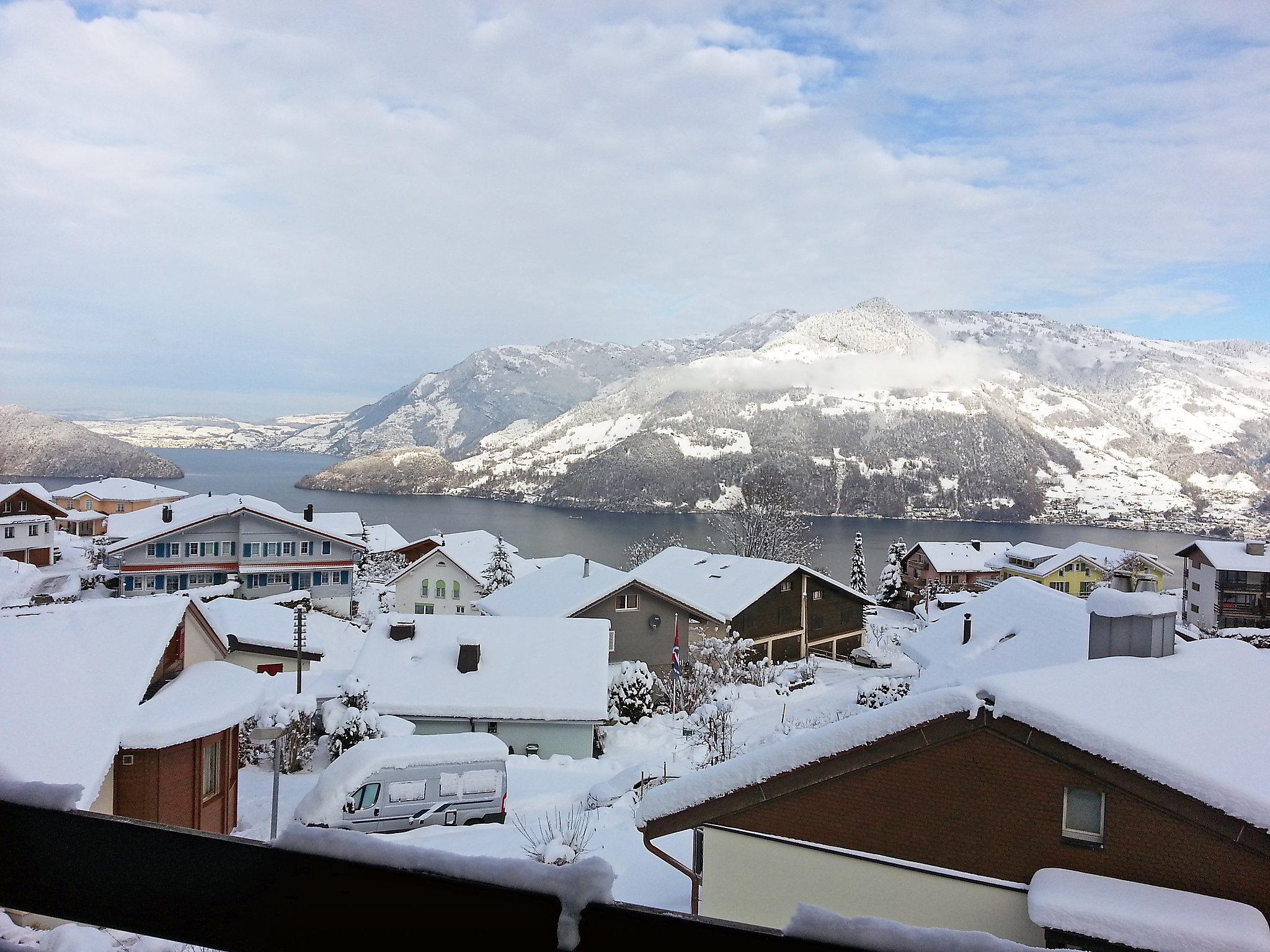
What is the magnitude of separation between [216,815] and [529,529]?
57.2m

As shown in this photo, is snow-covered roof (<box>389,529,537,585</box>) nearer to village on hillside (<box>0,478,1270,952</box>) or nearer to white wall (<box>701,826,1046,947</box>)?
village on hillside (<box>0,478,1270,952</box>)

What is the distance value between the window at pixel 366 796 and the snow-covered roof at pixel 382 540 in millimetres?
26241

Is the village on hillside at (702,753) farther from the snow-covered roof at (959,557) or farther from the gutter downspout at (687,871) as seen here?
the snow-covered roof at (959,557)

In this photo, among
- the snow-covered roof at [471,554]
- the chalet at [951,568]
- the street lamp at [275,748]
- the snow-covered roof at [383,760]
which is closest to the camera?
the street lamp at [275,748]

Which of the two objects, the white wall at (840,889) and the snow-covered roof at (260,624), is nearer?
the white wall at (840,889)

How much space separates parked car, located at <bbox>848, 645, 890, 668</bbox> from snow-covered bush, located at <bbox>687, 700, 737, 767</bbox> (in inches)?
473

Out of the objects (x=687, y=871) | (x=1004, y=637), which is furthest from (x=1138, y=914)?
(x=1004, y=637)

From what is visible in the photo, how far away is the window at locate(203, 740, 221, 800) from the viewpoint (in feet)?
22.3

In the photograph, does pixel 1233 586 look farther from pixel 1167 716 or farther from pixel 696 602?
pixel 1167 716

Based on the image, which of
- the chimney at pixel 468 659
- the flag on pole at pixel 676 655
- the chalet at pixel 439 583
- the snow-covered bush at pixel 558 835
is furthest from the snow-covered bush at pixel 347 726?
the chalet at pixel 439 583

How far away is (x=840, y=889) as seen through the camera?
454 centimetres

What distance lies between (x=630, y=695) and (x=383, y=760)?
7.90 meters

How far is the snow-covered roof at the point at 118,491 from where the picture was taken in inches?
1358

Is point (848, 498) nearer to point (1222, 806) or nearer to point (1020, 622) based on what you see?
point (1020, 622)
